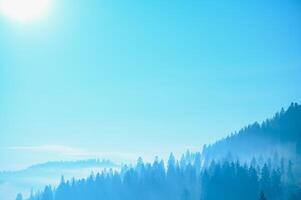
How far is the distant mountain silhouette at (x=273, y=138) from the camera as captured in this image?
140 metres

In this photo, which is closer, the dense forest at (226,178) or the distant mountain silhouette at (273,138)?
the dense forest at (226,178)

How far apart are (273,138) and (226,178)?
68845 millimetres

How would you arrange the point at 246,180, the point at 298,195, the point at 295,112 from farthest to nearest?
the point at 295,112, the point at 246,180, the point at 298,195

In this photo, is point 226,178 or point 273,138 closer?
point 226,178

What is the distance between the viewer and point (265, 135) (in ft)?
555

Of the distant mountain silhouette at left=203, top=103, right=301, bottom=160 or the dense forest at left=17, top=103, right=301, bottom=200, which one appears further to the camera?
the distant mountain silhouette at left=203, top=103, right=301, bottom=160

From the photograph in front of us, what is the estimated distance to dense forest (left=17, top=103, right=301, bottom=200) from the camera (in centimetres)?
9402

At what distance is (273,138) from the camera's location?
16075cm

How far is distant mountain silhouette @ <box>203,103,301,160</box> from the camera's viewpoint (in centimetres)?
14049

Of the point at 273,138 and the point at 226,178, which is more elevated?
the point at 273,138

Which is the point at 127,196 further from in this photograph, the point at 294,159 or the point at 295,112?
the point at 295,112

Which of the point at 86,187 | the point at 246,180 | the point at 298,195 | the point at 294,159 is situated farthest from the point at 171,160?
the point at 298,195

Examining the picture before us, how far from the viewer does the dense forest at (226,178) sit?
94019mm

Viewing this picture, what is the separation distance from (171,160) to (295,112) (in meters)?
50.3
